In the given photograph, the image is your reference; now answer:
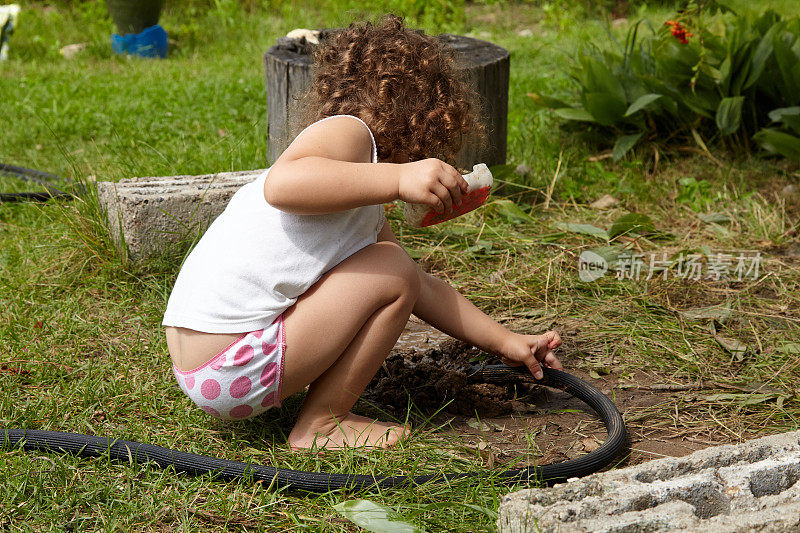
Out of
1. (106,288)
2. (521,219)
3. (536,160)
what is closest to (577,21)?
(536,160)

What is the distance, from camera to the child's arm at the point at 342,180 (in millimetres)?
1615

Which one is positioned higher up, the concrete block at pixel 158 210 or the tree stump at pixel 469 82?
the tree stump at pixel 469 82

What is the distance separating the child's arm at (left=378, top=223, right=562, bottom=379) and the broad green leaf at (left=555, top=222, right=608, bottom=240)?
1065mm

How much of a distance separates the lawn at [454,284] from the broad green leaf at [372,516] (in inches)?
1.3

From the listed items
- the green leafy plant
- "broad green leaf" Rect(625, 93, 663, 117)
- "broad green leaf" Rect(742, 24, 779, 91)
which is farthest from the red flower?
"broad green leaf" Rect(742, 24, 779, 91)

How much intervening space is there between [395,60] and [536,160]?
2061 mm

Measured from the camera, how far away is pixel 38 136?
14.2ft

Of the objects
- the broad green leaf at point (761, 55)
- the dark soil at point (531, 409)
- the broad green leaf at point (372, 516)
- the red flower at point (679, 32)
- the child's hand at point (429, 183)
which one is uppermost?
the child's hand at point (429, 183)

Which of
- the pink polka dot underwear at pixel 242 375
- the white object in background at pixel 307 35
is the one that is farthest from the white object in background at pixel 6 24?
the pink polka dot underwear at pixel 242 375

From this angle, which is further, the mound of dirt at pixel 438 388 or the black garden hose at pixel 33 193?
the black garden hose at pixel 33 193

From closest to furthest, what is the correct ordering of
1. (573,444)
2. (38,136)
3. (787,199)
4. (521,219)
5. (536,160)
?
(573,444) < (521,219) < (787,199) < (536,160) < (38,136)

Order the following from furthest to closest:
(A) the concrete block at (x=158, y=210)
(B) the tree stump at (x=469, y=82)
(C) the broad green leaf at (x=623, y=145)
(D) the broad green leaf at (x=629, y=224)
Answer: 1. (C) the broad green leaf at (x=623, y=145)
2. (B) the tree stump at (x=469, y=82)
3. (D) the broad green leaf at (x=629, y=224)
4. (A) the concrete block at (x=158, y=210)

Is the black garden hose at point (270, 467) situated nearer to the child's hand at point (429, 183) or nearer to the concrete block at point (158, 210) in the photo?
the child's hand at point (429, 183)

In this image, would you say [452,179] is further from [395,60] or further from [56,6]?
[56,6]
